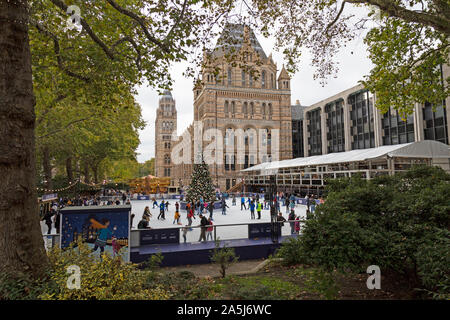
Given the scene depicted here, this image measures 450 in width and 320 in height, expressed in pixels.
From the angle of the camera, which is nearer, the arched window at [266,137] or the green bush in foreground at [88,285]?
the green bush in foreground at [88,285]

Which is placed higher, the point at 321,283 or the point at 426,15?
the point at 426,15

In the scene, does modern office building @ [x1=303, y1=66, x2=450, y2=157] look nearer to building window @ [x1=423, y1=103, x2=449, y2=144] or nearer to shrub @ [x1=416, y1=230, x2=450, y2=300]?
building window @ [x1=423, y1=103, x2=449, y2=144]

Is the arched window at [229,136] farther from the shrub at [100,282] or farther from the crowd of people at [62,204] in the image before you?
the shrub at [100,282]

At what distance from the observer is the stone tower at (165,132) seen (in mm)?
87625

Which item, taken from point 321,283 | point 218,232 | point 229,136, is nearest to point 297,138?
point 229,136

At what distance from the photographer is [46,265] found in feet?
13.7

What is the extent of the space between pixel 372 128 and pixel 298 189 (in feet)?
46.1

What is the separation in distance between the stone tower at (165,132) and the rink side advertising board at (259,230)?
246ft

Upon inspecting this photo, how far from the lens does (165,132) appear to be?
90.0m

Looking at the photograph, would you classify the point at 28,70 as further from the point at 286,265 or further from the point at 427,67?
the point at 427,67

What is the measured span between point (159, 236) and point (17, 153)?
7.50 meters

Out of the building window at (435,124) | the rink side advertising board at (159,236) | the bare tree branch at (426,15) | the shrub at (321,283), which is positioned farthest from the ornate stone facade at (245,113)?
the bare tree branch at (426,15)

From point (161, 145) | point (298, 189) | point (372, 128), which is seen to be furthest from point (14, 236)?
point (161, 145)

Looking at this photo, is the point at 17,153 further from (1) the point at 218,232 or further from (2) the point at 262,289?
(1) the point at 218,232
